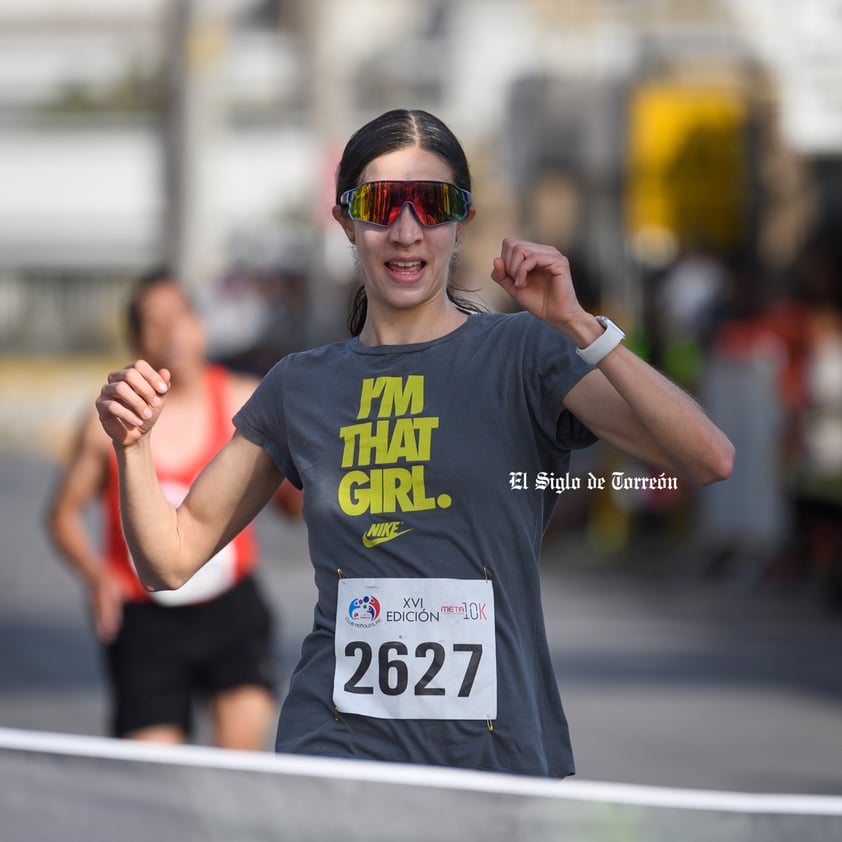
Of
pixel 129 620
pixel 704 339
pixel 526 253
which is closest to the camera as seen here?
pixel 526 253

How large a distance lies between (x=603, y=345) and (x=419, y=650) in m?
0.59

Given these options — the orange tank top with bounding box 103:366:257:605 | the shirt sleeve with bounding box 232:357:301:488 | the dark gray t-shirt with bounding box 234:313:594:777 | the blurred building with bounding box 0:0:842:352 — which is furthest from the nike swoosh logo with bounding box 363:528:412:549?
the blurred building with bounding box 0:0:842:352

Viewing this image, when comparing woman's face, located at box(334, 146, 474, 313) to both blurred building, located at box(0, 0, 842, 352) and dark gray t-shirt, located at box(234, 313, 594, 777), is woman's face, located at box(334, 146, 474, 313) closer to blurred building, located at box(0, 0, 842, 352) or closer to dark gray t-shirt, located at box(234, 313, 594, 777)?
dark gray t-shirt, located at box(234, 313, 594, 777)

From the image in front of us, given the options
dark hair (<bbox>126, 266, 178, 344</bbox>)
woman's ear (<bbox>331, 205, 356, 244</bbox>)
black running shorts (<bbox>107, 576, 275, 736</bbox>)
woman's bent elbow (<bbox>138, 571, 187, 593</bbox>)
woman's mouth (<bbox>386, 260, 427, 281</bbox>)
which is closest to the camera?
woman's mouth (<bbox>386, 260, 427, 281</bbox>)

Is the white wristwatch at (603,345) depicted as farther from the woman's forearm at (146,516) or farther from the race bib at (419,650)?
the woman's forearm at (146,516)

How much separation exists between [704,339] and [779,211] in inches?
336

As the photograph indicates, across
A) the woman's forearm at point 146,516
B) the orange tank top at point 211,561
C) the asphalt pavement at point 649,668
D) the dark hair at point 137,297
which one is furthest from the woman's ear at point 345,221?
the asphalt pavement at point 649,668

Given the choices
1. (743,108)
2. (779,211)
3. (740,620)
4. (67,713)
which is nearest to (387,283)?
(67,713)

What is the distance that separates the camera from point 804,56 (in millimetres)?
13086

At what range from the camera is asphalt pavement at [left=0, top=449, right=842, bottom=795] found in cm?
730

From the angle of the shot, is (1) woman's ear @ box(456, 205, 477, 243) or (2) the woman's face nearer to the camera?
(2) the woman's face

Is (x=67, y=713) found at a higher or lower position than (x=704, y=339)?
lower

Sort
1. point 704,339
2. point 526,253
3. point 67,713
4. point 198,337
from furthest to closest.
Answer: point 704,339 < point 67,713 < point 198,337 < point 526,253

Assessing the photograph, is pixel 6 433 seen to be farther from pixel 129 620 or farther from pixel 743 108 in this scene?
pixel 129 620
